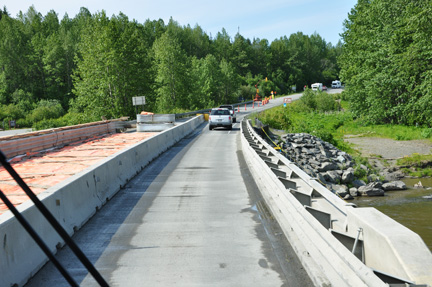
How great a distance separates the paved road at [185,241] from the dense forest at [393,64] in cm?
2816

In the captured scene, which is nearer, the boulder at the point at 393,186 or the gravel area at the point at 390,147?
the boulder at the point at 393,186

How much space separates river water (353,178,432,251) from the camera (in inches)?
634

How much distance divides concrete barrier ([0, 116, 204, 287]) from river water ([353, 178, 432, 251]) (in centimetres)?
1004

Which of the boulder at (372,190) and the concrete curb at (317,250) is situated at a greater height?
the concrete curb at (317,250)

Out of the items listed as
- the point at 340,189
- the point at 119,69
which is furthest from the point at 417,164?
the point at 119,69

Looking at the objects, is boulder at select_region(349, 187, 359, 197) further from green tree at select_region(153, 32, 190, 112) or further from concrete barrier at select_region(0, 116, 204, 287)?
green tree at select_region(153, 32, 190, 112)

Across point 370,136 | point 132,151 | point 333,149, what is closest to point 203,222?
point 132,151

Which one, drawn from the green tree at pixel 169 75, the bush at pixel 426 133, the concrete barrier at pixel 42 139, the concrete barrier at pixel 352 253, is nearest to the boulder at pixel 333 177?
the concrete barrier at pixel 42 139

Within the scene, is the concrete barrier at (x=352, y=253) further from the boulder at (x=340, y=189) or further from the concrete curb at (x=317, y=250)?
the boulder at (x=340, y=189)

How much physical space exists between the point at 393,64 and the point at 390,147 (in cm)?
960

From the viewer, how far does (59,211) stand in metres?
7.55

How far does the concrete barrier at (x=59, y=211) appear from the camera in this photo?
5.43m

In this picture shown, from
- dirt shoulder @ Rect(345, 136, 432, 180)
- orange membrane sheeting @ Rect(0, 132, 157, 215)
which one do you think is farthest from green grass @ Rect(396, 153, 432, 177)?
orange membrane sheeting @ Rect(0, 132, 157, 215)

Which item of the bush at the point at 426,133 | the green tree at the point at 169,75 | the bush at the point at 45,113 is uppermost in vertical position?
the green tree at the point at 169,75
